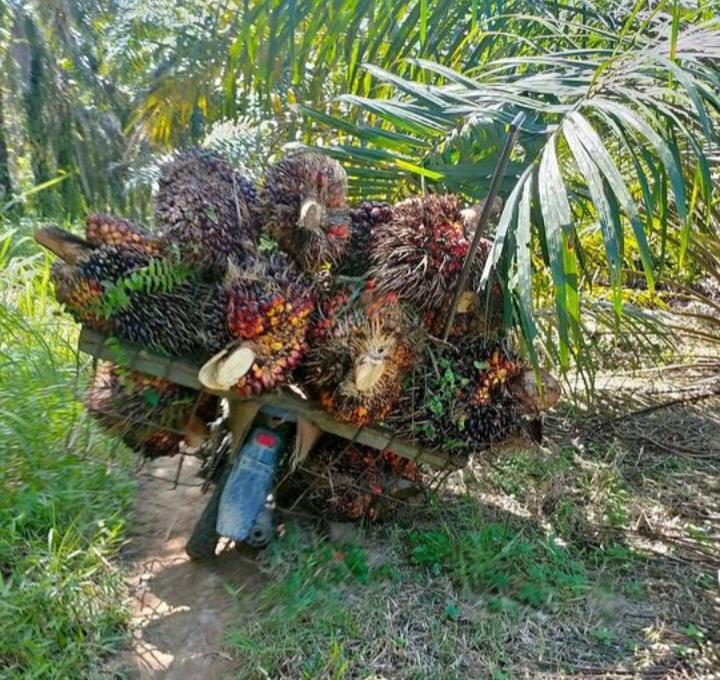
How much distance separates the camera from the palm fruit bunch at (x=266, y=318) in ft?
5.77

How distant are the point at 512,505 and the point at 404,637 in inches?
36.6

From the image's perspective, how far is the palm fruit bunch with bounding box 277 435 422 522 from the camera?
214cm

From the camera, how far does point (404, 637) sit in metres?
1.86

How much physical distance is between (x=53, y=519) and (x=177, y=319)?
779mm

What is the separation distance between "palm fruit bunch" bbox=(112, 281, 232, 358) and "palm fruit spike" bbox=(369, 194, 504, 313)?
1.44ft

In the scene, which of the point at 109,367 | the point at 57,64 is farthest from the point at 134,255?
the point at 57,64

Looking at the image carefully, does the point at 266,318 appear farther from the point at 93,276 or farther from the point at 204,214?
the point at 93,276

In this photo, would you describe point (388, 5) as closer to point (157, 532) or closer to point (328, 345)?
point (328, 345)

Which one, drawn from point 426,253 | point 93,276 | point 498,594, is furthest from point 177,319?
point 498,594

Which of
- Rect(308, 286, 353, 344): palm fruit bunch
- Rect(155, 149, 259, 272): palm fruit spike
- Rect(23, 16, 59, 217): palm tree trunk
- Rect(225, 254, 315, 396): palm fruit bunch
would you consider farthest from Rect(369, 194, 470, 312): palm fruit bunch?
Rect(23, 16, 59, 217): palm tree trunk

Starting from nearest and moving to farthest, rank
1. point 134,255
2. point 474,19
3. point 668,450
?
point 134,255 → point 474,19 → point 668,450

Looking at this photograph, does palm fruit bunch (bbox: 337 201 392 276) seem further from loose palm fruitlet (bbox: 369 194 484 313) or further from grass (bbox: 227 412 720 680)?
grass (bbox: 227 412 720 680)

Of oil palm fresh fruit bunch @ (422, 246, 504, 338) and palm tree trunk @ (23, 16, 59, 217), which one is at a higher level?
oil palm fresh fruit bunch @ (422, 246, 504, 338)

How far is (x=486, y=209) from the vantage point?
1736 millimetres
